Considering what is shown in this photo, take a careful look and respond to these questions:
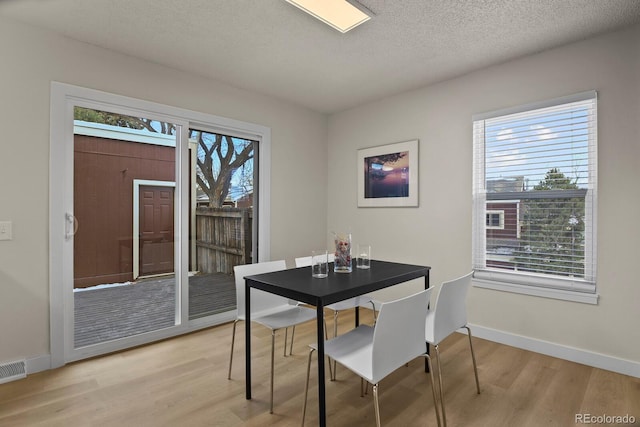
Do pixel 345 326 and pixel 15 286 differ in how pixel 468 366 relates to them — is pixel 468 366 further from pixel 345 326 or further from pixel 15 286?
pixel 15 286

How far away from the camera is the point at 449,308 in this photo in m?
2.01

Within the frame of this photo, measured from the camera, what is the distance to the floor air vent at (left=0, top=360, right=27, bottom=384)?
234 centimetres

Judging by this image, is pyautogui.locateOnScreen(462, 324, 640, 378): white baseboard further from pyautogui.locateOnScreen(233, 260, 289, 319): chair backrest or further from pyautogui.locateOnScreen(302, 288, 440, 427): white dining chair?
pyautogui.locateOnScreen(233, 260, 289, 319): chair backrest

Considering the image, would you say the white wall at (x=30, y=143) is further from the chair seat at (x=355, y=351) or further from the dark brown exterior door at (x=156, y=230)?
the chair seat at (x=355, y=351)

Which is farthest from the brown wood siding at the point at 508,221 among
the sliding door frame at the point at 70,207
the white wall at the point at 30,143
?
the white wall at the point at 30,143

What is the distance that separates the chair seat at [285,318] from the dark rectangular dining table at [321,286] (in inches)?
8.0

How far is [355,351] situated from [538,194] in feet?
7.32

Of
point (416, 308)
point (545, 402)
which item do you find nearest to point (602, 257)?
point (545, 402)

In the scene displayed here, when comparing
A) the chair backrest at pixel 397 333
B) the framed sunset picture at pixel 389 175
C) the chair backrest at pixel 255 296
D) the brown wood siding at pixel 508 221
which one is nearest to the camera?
the chair backrest at pixel 397 333

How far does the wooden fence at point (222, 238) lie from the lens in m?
3.49

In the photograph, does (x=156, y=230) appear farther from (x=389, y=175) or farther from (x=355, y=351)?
(x=389, y=175)

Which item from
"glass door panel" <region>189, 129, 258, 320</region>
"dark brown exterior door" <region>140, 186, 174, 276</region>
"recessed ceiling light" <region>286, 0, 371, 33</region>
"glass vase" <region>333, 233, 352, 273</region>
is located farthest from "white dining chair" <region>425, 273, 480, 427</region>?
"dark brown exterior door" <region>140, 186, 174, 276</region>

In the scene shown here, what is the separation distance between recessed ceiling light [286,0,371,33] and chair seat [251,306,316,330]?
2.09 metres

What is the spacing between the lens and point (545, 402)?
2.10m
